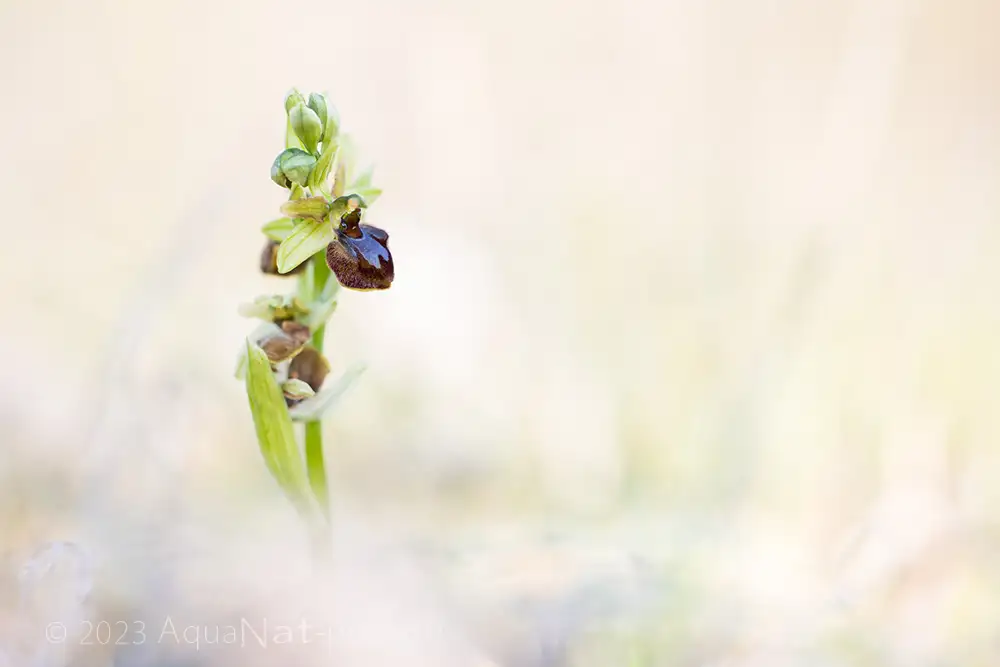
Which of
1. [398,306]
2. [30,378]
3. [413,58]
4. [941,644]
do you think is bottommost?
[941,644]

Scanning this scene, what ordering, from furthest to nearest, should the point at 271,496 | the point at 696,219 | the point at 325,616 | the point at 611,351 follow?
1. the point at 696,219
2. the point at 611,351
3. the point at 271,496
4. the point at 325,616

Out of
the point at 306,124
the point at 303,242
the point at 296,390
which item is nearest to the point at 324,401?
the point at 296,390

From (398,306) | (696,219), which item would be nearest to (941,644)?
(398,306)

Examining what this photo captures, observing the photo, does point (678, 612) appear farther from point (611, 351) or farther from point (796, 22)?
point (796, 22)

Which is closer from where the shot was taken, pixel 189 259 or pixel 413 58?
pixel 189 259

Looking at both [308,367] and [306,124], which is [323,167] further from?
[308,367]

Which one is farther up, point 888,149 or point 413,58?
point 413,58

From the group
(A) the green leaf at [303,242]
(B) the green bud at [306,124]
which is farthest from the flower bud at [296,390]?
(B) the green bud at [306,124]
